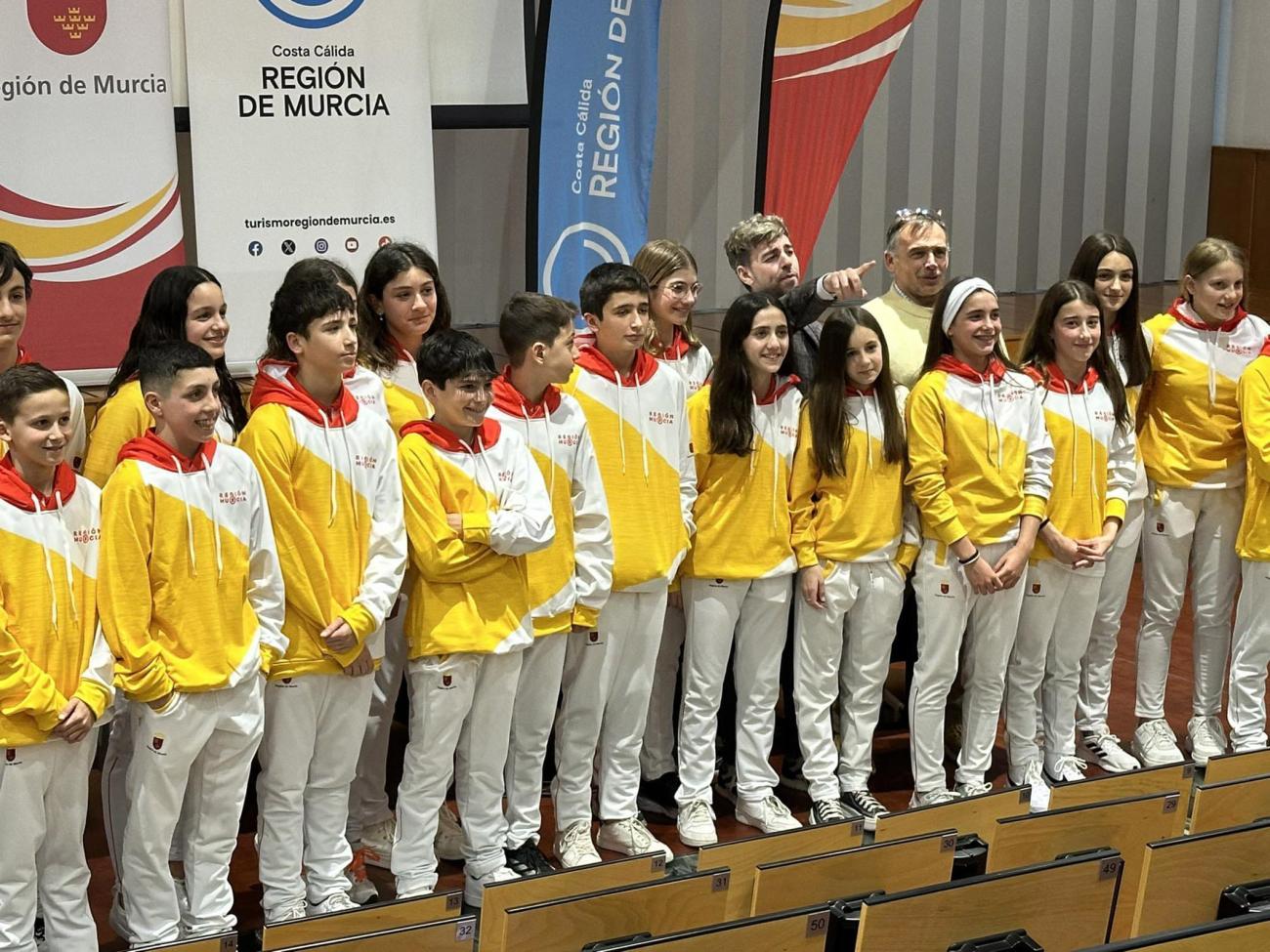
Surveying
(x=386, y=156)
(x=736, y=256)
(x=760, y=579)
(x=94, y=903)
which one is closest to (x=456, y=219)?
(x=386, y=156)

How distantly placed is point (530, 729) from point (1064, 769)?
1.69 m

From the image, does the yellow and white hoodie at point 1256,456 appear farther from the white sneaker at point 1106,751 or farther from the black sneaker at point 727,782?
the black sneaker at point 727,782

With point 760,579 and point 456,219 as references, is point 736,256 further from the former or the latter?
point 456,219

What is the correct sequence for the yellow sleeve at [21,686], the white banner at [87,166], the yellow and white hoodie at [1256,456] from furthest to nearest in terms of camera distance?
the white banner at [87,166] → the yellow and white hoodie at [1256,456] → the yellow sleeve at [21,686]

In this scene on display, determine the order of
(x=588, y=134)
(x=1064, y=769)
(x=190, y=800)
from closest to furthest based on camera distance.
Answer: (x=190, y=800) < (x=1064, y=769) < (x=588, y=134)

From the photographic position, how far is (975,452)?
4.36 meters

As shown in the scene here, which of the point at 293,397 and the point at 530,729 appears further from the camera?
the point at 530,729

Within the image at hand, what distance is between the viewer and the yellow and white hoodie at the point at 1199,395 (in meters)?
4.80

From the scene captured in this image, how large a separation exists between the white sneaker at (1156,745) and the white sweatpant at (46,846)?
3.13 m

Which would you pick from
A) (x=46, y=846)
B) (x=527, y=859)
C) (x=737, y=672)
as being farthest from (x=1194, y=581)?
(x=46, y=846)

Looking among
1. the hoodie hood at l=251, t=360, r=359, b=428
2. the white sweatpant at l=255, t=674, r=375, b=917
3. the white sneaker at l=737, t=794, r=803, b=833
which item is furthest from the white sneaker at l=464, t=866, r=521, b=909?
the hoodie hood at l=251, t=360, r=359, b=428

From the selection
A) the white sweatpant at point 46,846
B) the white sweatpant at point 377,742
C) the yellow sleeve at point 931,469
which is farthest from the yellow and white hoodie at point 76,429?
the yellow sleeve at point 931,469

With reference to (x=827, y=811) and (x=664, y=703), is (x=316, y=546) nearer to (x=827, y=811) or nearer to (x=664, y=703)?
(x=664, y=703)

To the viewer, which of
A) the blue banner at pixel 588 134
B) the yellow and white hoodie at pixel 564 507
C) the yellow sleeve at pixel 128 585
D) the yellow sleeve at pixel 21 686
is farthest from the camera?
the blue banner at pixel 588 134
